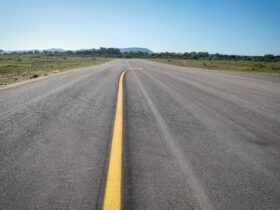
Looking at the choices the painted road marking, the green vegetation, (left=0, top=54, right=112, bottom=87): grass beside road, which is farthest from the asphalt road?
the green vegetation

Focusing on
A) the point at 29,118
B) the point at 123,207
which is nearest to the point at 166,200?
the point at 123,207

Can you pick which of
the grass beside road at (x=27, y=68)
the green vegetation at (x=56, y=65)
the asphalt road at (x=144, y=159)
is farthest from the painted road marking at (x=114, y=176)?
the green vegetation at (x=56, y=65)

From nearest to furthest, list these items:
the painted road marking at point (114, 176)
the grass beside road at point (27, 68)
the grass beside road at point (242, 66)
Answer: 1. the painted road marking at point (114, 176)
2. the grass beside road at point (27, 68)
3. the grass beside road at point (242, 66)

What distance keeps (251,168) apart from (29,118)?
355 cm

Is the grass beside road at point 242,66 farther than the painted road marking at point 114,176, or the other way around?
the grass beside road at point 242,66

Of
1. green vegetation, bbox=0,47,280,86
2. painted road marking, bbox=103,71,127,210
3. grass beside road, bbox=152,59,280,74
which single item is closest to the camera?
painted road marking, bbox=103,71,127,210

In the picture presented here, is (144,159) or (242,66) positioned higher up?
(242,66)

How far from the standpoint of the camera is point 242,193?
5.39 ft

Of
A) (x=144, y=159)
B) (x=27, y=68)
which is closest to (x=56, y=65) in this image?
(x=27, y=68)

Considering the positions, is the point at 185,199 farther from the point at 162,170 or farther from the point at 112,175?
the point at 112,175

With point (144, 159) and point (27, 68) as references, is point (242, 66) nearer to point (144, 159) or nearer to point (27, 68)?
point (27, 68)

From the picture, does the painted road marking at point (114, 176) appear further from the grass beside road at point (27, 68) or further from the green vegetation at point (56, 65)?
the green vegetation at point (56, 65)

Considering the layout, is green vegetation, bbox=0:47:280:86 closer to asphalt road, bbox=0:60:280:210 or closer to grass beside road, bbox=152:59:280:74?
grass beside road, bbox=152:59:280:74

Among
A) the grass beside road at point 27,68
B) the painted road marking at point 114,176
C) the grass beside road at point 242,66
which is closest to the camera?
the painted road marking at point 114,176
